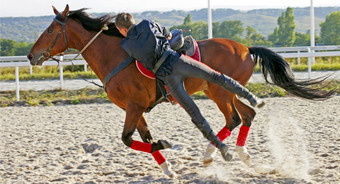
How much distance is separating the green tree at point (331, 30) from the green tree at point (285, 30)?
150cm

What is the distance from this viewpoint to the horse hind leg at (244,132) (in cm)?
500

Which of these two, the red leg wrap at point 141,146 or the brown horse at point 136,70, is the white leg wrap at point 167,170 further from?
the red leg wrap at point 141,146

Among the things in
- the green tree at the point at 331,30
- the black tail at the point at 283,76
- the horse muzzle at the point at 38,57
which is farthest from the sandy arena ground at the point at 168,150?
the green tree at the point at 331,30

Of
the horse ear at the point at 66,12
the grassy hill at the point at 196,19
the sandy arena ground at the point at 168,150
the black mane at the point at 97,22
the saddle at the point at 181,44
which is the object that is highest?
the grassy hill at the point at 196,19

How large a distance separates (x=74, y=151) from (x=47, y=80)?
10.4m

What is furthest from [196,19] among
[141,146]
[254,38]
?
[141,146]

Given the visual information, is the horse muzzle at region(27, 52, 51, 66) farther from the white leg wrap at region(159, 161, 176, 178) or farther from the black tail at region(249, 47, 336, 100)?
the black tail at region(249, 47, 336, 100)

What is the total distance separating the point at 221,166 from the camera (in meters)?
5.10

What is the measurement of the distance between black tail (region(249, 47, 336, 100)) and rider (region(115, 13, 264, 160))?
126 cm

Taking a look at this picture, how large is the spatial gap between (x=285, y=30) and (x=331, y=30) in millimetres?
2141

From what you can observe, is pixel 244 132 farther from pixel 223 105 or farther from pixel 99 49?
pixel 99 49

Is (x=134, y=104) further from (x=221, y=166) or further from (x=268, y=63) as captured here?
(x=268, y=63)

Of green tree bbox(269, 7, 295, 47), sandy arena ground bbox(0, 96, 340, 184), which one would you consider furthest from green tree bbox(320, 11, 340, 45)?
sandy arena ground bbox(0, 96, 340, 184)

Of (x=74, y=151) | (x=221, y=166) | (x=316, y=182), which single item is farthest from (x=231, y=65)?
(x=74, y=151)
